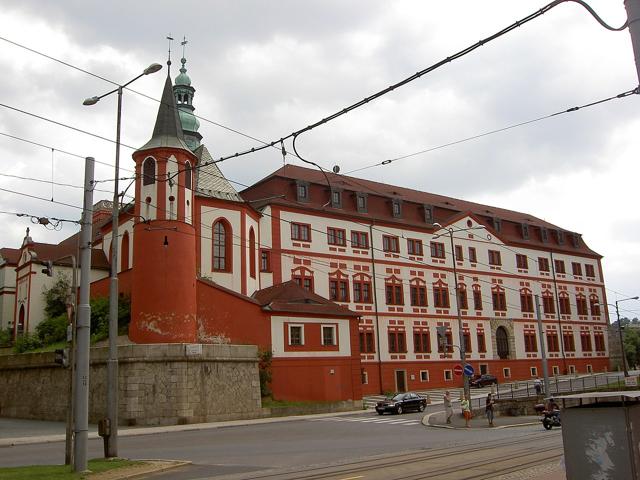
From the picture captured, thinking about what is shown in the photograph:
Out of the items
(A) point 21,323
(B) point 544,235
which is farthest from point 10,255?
(B) point 544,235

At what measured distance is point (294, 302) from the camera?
38375 mm

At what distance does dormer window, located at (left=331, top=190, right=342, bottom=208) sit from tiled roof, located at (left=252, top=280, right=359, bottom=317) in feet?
34.8

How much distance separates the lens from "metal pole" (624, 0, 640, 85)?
6.24 meters

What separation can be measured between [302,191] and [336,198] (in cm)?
357

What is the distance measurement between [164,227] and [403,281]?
24.9m

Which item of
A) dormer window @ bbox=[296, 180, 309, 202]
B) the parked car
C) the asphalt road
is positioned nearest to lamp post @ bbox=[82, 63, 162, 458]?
the asphalt road

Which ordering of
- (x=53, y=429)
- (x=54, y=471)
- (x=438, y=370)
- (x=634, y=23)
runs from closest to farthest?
(x=634, y=23) → (x=54, y=471) → (x=53, y=429) → (x=438, y=370)

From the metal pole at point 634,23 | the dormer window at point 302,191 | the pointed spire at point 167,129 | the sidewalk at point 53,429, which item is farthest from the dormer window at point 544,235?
the metal pole at point 634,23

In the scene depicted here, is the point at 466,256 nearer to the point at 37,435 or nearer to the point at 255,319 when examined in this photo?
the point at 255,319

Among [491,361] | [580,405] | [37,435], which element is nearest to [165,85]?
[37,435]

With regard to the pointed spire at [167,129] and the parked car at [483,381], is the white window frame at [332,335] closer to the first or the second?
the pointed spire at [167,129]

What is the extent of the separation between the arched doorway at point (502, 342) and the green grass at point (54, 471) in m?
48.0

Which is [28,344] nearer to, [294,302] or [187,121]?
[294,302]

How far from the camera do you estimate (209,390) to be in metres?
30.7
